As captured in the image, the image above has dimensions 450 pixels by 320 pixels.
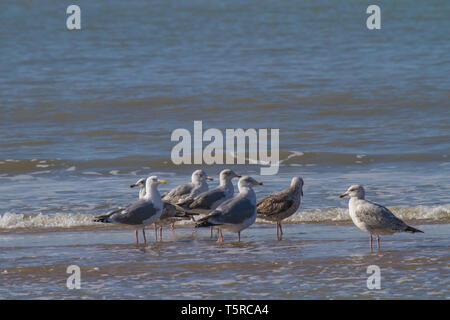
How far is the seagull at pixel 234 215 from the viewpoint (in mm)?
9766

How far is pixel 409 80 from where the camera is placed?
80.0 feet

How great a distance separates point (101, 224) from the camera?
1138cm

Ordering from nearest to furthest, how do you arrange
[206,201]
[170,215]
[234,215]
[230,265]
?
[230,265] < [234,215] < [170,215] < [206,201]

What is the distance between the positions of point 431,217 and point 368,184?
89.1 inches

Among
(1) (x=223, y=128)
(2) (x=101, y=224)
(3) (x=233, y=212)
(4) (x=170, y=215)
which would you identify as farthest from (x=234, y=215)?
(1) (x=223, y=128)

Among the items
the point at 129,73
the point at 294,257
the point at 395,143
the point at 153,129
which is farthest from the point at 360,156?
the point at 129,73

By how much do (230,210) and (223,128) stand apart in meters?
10.1

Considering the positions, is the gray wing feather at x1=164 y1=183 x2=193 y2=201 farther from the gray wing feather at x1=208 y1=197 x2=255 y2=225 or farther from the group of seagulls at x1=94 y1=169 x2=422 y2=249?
the gray wing feather at x1=208 y1=197 x2=255 y2=225

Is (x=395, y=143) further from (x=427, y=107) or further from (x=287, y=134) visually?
(x=427, y=107)

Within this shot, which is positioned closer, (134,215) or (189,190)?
(134,215)

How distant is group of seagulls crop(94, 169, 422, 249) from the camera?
9.34 meters

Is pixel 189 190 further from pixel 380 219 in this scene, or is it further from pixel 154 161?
pixel 154 161

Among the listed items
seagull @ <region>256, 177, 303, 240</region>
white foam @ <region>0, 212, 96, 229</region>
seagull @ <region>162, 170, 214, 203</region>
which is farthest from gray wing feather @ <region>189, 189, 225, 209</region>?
white foam @ <region>0, 212, 96, 229</region>

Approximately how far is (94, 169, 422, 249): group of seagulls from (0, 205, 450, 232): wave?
2.41ft
